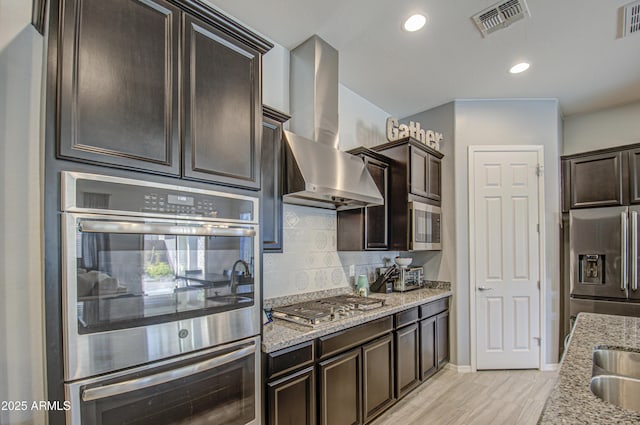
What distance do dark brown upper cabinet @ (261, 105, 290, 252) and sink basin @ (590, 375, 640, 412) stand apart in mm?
1782

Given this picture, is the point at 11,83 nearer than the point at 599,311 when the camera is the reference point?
Yes

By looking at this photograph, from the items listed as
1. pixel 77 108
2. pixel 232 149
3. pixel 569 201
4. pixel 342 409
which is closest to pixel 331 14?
pixel 232 149

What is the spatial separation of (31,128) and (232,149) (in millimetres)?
822

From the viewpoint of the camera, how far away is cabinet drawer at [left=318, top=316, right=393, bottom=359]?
2.11m

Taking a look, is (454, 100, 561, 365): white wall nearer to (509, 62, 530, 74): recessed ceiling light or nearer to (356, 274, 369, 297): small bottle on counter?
(509, 62, 530, 74): recessed ceiling light

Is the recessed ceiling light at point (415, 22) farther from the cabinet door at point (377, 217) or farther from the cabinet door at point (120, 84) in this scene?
the cabinet door at point (120, 84)

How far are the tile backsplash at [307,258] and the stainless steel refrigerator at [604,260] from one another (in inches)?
94.3

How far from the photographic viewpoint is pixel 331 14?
2.39 meters

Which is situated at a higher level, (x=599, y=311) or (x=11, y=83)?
(x=11, y=83)

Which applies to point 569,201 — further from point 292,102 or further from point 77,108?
point 77,108

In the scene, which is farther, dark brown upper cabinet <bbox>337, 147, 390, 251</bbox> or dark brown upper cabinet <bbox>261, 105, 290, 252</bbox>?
dark brown upper cabinet <bbox>337, 147, 390, 251</bbox>

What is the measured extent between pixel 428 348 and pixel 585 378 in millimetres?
2237

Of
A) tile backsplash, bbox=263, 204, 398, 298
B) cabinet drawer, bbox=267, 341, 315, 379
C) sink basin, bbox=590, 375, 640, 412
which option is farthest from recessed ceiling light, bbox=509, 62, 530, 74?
cabinet drawer, bbox=267, 341, 315, 379

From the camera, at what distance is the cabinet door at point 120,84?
3.88 ft
